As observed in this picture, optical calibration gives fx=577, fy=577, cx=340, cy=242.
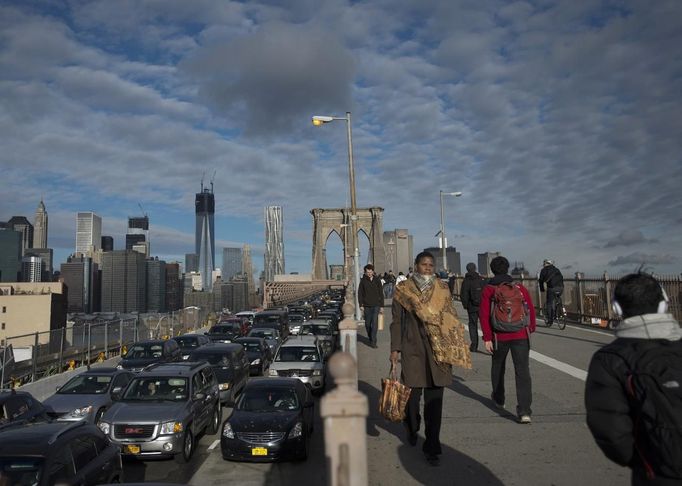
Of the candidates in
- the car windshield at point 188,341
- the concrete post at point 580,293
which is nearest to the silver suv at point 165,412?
the car windshield at point 188,341

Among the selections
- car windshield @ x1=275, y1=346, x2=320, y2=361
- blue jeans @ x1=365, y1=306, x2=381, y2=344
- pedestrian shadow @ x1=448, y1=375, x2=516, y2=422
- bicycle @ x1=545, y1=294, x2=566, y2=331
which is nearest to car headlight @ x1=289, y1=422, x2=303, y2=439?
pedestrian shadow @ x1=448, y1=375, x2=516, y2=422

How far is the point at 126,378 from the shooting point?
1376 cm

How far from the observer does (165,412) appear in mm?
9766

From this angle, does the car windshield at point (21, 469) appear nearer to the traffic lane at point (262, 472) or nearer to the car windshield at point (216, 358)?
the traffic lane at point (262, 472)

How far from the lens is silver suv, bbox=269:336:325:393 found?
15625 mm

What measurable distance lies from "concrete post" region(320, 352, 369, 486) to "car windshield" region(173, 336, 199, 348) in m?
21.7

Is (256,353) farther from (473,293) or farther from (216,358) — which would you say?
(473,293)

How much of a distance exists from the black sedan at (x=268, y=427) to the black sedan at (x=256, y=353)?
9.62 metres

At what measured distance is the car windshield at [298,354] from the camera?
16.6 meters

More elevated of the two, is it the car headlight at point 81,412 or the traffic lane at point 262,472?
the car headlight at point 81,412

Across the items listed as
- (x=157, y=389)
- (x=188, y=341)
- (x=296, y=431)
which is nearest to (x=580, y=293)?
(x=296, y=431)

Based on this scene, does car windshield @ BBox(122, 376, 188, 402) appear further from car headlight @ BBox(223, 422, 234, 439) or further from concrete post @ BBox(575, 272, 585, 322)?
concrete post @ BBox(575, 272, 585, 322)

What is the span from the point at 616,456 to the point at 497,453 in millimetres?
3992

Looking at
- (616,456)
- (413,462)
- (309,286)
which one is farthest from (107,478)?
(309,286)
